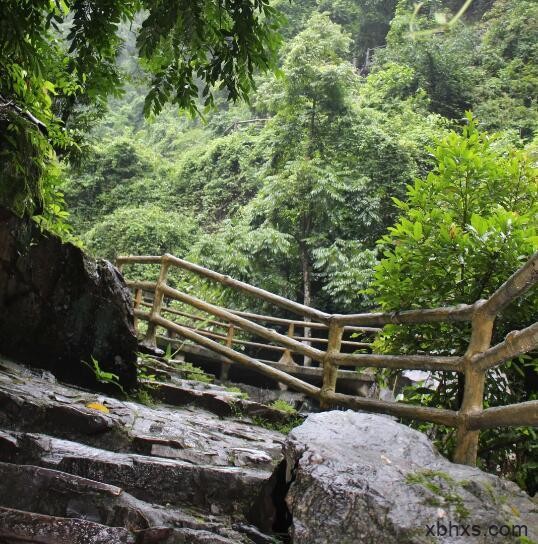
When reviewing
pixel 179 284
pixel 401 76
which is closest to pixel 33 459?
pixel 179 284

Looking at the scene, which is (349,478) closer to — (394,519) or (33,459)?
(394,519)

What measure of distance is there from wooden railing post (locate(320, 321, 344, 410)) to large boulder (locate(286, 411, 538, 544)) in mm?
1576

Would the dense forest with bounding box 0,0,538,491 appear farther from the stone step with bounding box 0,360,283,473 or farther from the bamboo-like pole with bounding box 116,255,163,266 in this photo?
the stone step with bounding box 0,360,283,473

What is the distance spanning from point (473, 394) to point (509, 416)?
42cm

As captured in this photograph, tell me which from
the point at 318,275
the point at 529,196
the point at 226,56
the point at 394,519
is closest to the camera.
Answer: the point at 394,519

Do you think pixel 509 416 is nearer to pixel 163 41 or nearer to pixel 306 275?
pixel 163 41

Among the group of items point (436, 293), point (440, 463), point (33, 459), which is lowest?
point (33, 459)

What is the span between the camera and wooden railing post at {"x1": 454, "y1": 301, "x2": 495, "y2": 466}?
8.18 ft

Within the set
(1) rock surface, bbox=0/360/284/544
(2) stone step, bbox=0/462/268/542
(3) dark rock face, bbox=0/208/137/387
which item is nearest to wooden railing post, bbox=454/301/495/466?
(1) rock surface, bbox=0/360/284/544

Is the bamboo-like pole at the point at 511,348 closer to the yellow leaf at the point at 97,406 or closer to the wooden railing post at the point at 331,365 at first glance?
the wooden railing post at the point at 331,365

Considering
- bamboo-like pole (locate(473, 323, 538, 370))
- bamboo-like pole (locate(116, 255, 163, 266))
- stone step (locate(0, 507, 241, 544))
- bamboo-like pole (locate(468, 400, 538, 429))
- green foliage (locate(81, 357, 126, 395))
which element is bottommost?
stone step (locate(0, 507, 241, 544))

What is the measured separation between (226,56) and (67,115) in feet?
16.8

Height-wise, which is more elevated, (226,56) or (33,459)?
(226,56)

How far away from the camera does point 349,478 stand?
1.99m
